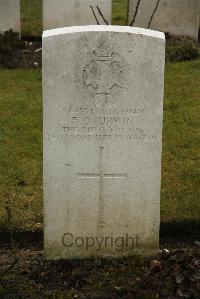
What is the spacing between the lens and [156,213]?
17.4 feet

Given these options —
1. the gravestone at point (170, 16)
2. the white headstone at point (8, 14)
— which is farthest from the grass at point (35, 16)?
the gravestone at point (170, 16)

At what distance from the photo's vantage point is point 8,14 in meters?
11.8

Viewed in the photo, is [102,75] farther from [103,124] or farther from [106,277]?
[106,277]

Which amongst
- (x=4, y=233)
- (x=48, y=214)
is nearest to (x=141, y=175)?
(x=48, y=214)

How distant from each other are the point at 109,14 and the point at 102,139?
6879mm

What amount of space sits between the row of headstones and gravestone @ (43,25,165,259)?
6.62m

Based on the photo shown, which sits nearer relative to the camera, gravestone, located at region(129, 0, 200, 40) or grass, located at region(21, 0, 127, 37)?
gravestone, located at region(129, 0, 200, 40)

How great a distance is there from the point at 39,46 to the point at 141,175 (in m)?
6.90

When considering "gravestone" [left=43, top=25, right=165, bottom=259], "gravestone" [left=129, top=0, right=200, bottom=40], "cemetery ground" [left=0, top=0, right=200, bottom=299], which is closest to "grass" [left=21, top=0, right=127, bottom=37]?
"gravestone" [left=129, top=0, right=200, bottom=40]

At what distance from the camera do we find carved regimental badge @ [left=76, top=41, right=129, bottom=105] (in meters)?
4.96

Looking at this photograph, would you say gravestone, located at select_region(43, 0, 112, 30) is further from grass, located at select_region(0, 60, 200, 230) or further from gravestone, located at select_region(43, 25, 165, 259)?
gravestone, located at select_region(43, 25, 165, 259)

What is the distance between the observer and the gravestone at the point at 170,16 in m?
12.2

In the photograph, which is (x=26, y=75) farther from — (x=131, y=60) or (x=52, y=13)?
(x=131, y=60)

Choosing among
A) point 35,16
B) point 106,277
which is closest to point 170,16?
point 35,16
